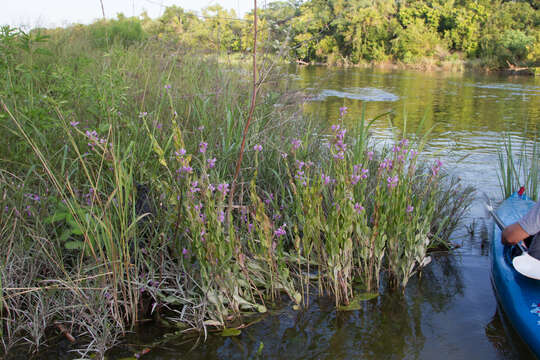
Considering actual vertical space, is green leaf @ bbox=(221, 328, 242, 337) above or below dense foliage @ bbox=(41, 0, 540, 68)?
below

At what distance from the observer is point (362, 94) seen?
1584 centimetres

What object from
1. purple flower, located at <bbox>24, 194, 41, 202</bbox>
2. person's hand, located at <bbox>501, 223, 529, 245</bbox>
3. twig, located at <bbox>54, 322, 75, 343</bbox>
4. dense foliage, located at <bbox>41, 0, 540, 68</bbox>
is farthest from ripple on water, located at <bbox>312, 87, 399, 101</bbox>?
twig, located at <bbox>54, 322, 75, 343</bbox>

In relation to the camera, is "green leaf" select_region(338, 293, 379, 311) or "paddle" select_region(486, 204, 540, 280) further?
"green leaf" select_region(338, 293, 379, 311)

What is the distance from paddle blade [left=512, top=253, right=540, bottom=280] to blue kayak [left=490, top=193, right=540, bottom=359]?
13 centimetres

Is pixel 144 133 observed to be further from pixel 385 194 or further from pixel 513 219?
pixel 513 219

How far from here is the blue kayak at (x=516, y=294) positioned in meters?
2.46

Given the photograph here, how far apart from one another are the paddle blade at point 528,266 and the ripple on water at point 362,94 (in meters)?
11.8

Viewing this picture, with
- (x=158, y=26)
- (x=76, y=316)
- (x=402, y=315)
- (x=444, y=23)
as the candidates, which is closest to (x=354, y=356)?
(x=402, y=315)

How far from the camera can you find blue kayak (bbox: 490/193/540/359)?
8.07 ft

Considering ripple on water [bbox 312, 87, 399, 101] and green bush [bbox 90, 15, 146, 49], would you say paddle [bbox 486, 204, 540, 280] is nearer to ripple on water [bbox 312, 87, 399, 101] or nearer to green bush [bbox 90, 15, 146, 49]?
green bush [bbox 90, 15, 146, 49]

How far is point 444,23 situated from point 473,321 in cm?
3992

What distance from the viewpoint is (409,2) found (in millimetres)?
39844

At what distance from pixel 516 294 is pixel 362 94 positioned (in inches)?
542

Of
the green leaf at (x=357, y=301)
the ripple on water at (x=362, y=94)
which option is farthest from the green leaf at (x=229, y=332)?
the ripple on water at (x=362, y=94)
